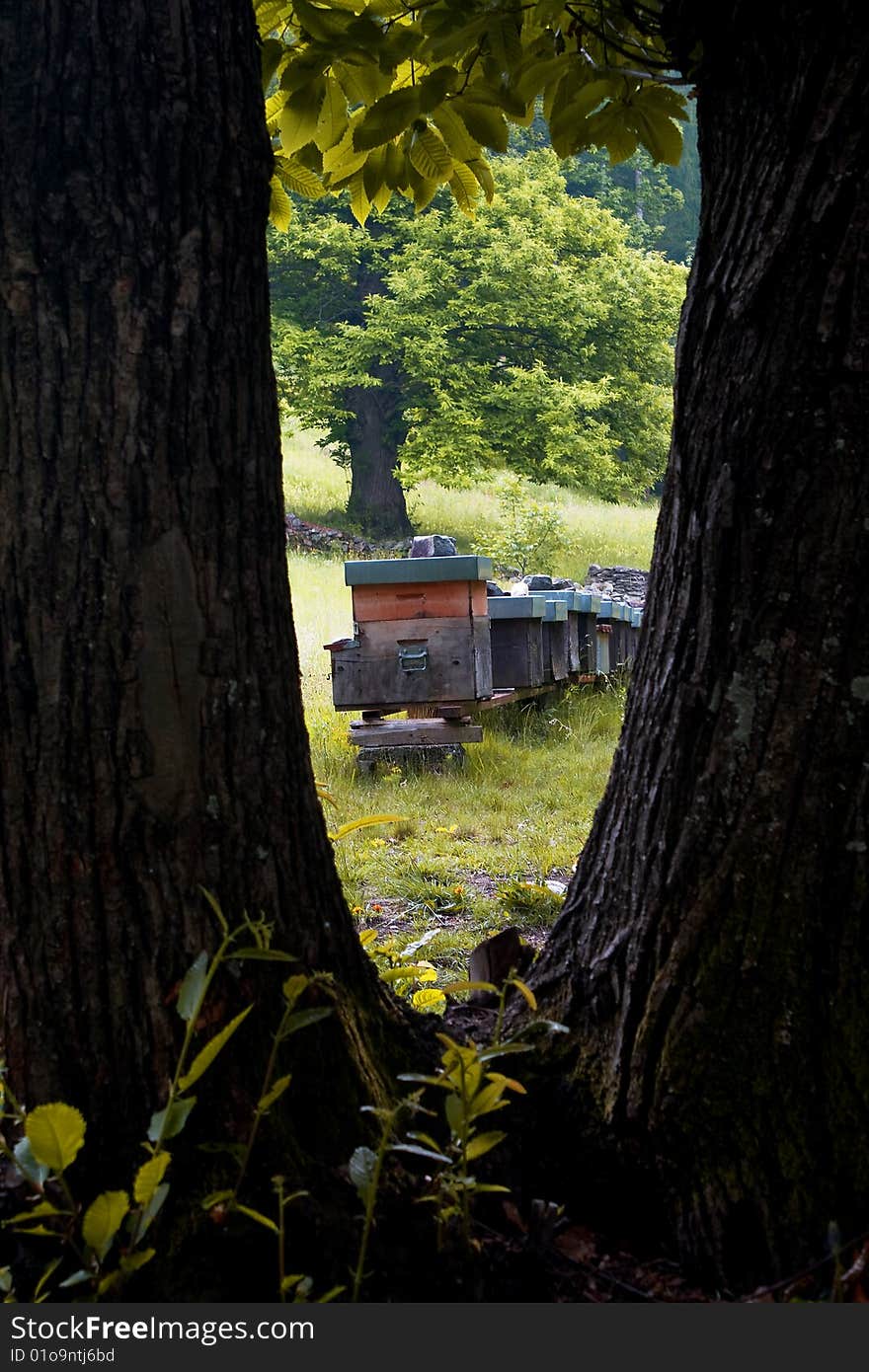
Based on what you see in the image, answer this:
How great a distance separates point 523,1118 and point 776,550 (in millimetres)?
1020

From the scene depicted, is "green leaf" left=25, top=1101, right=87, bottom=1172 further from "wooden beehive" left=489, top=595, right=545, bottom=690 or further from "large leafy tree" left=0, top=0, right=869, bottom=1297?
"wooden beehive" left=489, top=595, right=545, bottom=690

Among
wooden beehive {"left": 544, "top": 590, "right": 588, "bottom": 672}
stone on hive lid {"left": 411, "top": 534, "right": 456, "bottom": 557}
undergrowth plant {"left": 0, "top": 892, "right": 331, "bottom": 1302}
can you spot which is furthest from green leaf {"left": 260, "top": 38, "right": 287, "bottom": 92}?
wooden beehive {"left": 544, "top": 590, "right": 588, "bottom": 672}

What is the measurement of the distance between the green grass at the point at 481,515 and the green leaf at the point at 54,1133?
16.7m

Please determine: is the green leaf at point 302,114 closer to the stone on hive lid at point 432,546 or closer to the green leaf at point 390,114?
the green leaf at point 390,114

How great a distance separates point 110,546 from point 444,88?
118cm

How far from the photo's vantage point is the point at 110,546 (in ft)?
4.96

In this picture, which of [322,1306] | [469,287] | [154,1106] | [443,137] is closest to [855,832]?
[322,1306]

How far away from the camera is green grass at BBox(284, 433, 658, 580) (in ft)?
65.1

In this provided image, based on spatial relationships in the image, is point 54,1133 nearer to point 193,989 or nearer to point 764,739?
point 193,989

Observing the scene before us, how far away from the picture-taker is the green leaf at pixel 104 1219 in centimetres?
128

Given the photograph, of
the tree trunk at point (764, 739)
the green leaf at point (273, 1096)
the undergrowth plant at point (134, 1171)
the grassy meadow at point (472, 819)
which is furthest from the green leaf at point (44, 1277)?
the grassy meadow at point (472, 819)

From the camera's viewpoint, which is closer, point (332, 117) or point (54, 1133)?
point (54, 1133)

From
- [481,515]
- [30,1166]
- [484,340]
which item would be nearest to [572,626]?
[30,1166]

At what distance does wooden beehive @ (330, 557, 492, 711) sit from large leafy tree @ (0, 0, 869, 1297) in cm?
473
